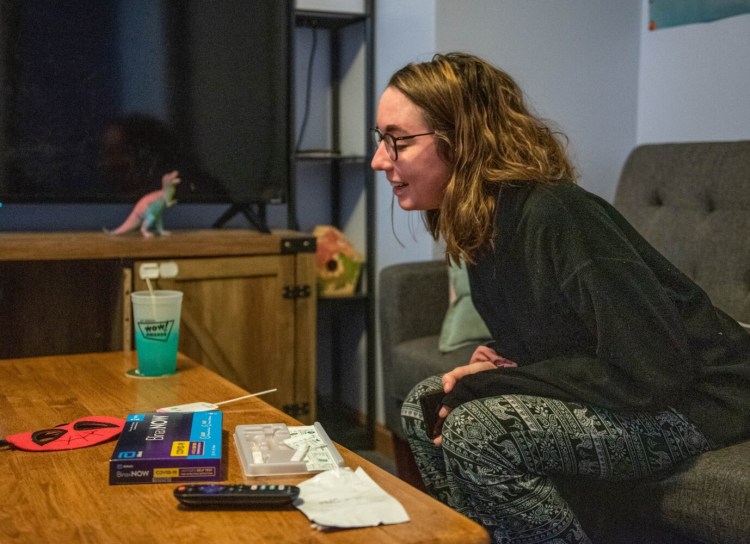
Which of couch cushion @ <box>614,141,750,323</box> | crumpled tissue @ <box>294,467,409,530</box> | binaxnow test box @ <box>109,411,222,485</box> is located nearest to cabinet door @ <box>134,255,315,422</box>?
couch cushion @ <box>614,141,750,323</box>

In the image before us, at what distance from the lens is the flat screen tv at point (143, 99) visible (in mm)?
2455

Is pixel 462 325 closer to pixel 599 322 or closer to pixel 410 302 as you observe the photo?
pixel 410 302

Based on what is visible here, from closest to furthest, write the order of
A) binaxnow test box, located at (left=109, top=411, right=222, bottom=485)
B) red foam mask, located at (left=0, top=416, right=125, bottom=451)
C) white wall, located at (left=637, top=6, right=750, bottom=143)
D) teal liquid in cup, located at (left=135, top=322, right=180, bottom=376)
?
1. binaxnow test box, located at (left=109, top=411, right=222, bottom=485)
2. red foam mask, located at (left=0, top=416, right=125, bottom=451)
3. teal liquid in cup, located at (left=135, top=322, right=180, bottom=376)
4. white wall, located at (left=637, top=6, right=750, bottom=143)

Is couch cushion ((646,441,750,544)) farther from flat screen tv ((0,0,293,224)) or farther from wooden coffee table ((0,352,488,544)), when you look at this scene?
flat screen tv ((0,0,293,224))

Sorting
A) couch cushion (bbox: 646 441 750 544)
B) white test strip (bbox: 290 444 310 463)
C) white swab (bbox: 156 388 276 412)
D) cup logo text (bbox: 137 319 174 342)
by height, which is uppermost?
cup logo text (bbox: 137 319 174 342)

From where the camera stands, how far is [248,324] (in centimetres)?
256

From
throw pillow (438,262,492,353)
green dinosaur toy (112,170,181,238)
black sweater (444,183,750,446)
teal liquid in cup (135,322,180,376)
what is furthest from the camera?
green dinosaur toy (112,170,181,238)

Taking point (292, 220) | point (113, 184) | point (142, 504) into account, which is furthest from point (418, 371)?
point (142, 504)

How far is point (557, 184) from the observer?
58.4 inches

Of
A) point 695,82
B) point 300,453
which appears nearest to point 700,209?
point 695,82

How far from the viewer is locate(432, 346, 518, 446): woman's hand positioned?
1550mm

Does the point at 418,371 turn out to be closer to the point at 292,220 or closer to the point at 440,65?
the point at 292,220

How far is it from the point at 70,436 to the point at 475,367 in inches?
27.5

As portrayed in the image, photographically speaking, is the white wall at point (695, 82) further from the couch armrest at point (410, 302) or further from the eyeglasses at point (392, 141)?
the eyeglasses at point (392, 141)
